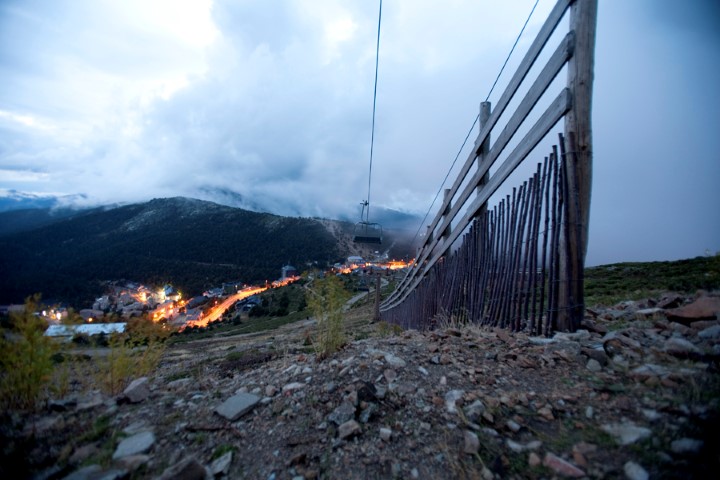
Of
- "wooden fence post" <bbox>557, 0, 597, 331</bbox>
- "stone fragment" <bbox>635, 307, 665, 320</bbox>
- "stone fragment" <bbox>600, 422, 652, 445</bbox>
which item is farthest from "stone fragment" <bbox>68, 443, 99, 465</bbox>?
"stone fragment" <bbox>635, 307, 665, 320</bbox>

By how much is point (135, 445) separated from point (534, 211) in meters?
4.23

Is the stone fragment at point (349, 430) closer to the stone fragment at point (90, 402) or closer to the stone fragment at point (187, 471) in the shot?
the stone fragment at point (187, 471)

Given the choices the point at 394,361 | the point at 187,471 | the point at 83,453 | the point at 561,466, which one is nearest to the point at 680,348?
the point at 561,466

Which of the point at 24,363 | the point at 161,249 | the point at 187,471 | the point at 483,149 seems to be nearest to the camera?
the point at 187,471

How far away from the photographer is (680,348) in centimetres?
205

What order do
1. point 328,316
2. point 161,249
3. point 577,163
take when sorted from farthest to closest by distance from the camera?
point 161,249, point 328,316, point 577,163

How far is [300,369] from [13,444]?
2.05 meters

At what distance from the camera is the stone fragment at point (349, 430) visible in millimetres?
1951

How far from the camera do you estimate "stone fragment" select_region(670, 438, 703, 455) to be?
1.26 meters

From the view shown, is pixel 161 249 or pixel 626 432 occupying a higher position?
pixel 626 432

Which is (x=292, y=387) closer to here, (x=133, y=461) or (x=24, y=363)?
(x=133, y=461)

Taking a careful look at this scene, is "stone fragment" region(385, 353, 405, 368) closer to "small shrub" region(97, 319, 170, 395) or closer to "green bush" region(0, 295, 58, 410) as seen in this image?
"small shrub" region(97, 319, 170, 395)

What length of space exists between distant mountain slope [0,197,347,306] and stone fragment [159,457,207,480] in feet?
244

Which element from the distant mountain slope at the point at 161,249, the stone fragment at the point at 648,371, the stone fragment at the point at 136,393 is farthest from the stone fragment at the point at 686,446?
the distant mountain slope at the point at 161,249
